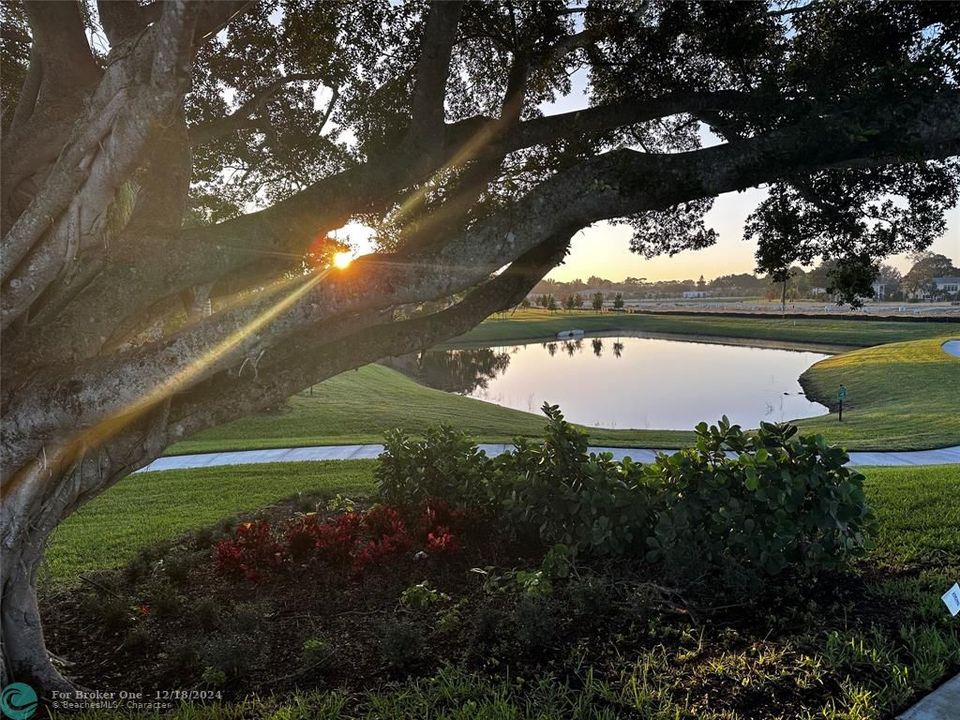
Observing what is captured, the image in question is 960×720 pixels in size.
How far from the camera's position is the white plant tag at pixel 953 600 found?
377cm

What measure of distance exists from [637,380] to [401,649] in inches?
1103

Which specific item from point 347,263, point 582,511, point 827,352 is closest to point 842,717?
point 582,511

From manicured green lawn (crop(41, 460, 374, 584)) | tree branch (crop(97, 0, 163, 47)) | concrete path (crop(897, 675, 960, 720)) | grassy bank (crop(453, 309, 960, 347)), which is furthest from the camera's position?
Result: grassy bank (crop(453, 309, 960, 347))

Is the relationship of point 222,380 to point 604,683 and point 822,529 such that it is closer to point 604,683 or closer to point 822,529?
point 604,683

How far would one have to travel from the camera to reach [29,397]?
345 cm

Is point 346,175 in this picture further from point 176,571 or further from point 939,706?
point 939,706

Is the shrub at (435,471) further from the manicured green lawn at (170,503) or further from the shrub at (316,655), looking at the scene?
the shrub at (316,655)

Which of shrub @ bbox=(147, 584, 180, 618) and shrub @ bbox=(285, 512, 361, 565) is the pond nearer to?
shrub @ bbox=(285, 512, 361, 565)

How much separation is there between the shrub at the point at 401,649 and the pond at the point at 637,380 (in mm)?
17493

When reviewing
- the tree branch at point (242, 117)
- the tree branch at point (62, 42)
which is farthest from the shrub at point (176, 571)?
the tree branch at point (242, 117)

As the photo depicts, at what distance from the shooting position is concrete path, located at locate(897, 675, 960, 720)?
2.99 metres

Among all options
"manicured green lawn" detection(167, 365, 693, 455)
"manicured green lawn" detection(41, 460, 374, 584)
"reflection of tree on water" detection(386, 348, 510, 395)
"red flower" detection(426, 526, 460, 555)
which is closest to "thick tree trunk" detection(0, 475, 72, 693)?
"manicured green lawn" detection(41, 460, 374, 584)

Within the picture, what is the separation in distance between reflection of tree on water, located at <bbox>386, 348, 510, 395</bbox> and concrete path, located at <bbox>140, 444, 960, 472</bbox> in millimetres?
16142

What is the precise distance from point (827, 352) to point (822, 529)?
41.2m
